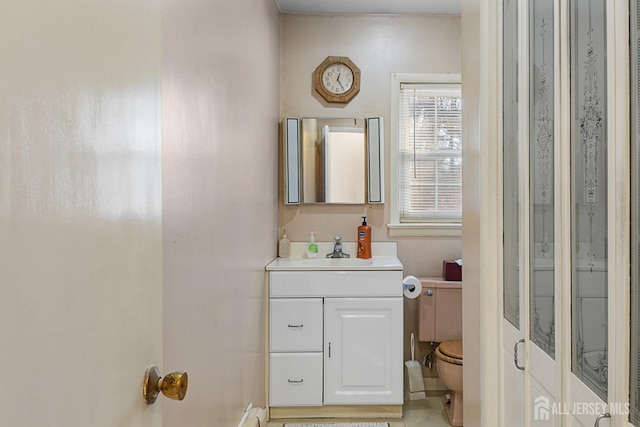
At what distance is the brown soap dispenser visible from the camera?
3128mm

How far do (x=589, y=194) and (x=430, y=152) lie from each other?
2382mm

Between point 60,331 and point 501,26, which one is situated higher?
point 501,26

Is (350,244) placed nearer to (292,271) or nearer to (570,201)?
(292,271)

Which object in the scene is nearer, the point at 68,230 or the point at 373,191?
the point at 68,230

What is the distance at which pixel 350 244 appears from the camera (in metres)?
3.23

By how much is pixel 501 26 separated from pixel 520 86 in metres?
0.29

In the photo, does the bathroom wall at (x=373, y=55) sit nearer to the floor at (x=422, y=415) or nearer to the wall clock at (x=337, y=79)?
the wall clock at (x=337, y=79)

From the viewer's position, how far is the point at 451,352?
269cm

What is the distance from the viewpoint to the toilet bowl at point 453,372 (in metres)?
2.63

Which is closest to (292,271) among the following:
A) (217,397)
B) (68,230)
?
(217,397)

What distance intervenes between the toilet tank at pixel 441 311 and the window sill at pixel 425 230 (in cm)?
41

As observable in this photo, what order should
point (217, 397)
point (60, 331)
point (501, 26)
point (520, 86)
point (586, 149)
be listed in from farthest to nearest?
1. point (217, 397)
2. point (501, 26)
3. point (520, 86)
4. point (586, 149)
5. point (60, 331)

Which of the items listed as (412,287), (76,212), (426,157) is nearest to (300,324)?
(412,287)

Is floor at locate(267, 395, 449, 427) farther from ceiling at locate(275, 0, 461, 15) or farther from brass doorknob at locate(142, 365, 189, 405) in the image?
ceiling at locate(275, 0, 461, 15)
